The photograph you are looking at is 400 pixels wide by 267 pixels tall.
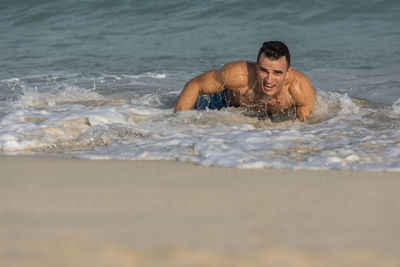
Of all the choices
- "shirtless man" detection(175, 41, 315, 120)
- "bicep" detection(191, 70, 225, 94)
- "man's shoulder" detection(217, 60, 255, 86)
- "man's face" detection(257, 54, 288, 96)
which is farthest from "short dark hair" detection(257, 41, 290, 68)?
"bicep" detection(191, 70, 225, 94)

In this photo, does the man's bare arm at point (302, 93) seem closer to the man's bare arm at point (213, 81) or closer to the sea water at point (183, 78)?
the sea water at point (183, 78)

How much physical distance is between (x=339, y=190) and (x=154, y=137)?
1822 millimetres

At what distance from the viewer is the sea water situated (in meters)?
3.86

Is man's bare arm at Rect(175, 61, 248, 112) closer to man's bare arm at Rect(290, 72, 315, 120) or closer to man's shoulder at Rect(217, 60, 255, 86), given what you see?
man's shoulder at Rect(217, 60, 255, 86)

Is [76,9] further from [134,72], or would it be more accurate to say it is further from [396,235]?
[396,235]

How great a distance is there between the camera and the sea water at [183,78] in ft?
12.7

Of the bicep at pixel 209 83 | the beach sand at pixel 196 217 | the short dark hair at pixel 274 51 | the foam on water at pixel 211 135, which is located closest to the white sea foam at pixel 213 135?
the foam on water at pixel 211 135

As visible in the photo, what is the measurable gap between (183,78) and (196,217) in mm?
5444

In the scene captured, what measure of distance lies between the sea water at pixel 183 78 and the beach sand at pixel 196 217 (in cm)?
45

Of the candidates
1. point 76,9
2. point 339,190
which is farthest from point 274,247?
point 76,9

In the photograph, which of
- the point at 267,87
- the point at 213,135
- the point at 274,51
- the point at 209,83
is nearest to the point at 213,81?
the point at 209,83

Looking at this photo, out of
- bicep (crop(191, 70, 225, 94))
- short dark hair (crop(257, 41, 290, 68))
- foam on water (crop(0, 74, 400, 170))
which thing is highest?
short dark hair (crop(257, 41, 290, 68))

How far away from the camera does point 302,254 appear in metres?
1.96

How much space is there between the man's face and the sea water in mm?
309
